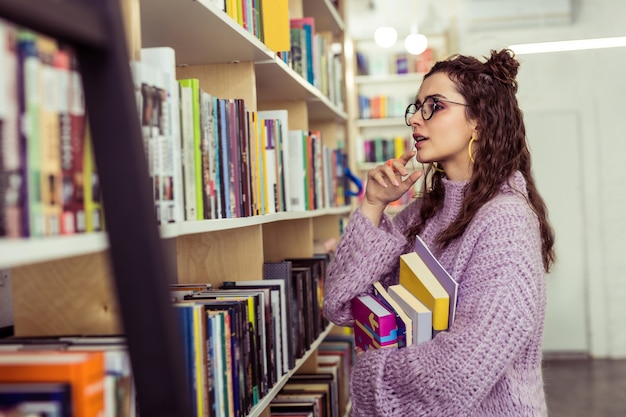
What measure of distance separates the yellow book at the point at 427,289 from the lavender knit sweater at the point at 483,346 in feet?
0.14

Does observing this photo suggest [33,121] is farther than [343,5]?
No

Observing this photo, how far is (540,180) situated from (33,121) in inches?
224

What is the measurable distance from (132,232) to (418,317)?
3.54ft

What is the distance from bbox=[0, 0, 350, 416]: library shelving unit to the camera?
652 millimetres

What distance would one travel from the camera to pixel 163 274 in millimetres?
664

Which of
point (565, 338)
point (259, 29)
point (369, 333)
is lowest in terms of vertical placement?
point (565, 338)

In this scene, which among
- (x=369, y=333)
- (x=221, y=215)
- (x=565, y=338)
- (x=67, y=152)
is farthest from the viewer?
(x=565, y=338)

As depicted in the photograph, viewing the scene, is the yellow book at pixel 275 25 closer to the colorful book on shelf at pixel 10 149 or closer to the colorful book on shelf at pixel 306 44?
the colorful book on shelf at pixel 306 44

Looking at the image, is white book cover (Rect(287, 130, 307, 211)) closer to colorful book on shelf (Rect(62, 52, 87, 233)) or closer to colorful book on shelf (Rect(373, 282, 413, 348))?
colorful book on shelf (Rect(373, 282, 413, 348))

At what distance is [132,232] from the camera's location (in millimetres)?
656

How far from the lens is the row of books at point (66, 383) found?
75 centimetres

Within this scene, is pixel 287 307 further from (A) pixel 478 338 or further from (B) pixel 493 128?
(B) pixel 493 128

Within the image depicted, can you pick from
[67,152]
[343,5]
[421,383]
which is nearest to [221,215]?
[421,383]

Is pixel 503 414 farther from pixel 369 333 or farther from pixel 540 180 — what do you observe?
pixel 540 180
